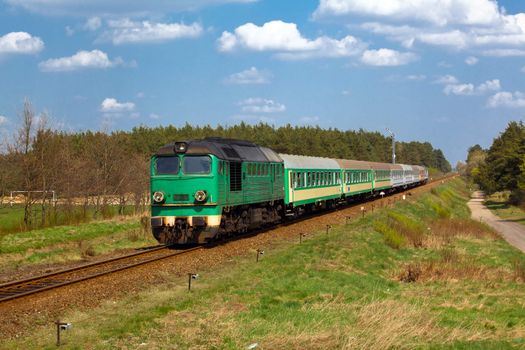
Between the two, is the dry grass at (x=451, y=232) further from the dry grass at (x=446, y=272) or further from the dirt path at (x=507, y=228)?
the dry grass at (x=446, y=272)

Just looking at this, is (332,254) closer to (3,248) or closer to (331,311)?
(331,311)

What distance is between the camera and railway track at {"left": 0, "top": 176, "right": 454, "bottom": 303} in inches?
601

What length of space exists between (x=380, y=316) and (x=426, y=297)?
17.8 feet

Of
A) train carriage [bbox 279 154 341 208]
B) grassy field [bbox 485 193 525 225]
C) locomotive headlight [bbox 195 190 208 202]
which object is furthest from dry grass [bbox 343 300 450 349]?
grassy field [bbox 485 193 525 225]

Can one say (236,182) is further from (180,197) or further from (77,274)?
(77,274)

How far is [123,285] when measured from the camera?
15805mm

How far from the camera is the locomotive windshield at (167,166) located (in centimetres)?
2252

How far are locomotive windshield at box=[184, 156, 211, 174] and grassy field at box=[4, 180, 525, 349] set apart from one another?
3.55 metres

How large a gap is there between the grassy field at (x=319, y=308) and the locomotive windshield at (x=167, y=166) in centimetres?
424

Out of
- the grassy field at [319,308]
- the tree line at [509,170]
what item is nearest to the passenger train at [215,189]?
the grassy field at [319,308]

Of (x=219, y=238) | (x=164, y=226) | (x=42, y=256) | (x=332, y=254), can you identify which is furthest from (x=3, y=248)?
(x=332, y=254)

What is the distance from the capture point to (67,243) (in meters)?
26.4

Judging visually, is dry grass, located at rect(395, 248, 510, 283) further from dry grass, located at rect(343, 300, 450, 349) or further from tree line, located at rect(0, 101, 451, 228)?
tree line, located at rect(0, 101, 451, 228)

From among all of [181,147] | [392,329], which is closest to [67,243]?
[181,147]
